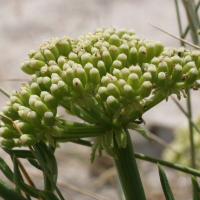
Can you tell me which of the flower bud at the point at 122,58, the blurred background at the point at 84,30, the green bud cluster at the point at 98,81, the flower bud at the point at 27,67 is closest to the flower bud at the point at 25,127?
the green bud cluster at the point at 98,81

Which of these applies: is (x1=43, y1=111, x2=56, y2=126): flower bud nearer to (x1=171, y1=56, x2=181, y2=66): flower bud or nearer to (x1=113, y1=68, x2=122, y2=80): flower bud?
(x1=113, y1=68, x2=122, y2=80): flower bud

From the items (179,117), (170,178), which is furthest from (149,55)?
(179,117)

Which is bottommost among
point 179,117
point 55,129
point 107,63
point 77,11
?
point 55,129

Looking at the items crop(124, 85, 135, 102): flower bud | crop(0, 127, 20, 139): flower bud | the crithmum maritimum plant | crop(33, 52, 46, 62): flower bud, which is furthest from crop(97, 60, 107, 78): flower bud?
crop(0, 127, 20, 139): flower bud

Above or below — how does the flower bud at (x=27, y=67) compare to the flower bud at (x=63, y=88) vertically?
above

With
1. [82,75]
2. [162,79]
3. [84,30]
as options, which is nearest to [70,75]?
[82,75]

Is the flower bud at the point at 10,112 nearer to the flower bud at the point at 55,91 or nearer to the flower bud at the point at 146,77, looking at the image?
the flower bud at the point at 55,91

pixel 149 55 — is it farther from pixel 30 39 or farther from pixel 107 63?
pixel 30 39
